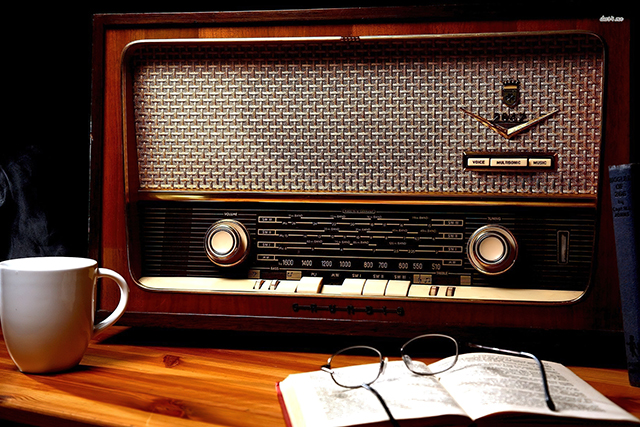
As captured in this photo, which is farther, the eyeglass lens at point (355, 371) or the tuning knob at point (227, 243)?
the tuning knob at point (227, 243)

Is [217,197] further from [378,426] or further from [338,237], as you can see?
[378,426]

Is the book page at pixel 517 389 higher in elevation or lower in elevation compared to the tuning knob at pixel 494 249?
lower

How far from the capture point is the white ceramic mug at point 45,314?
0.76 meters

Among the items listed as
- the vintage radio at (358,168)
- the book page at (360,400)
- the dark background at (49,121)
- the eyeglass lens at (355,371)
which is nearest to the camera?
the book page at (360,400)

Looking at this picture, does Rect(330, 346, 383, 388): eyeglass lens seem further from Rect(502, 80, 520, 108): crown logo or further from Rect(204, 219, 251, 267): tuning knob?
Rect(502, 80, 520, 108): crown logo

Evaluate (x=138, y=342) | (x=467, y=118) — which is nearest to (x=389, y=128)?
(x=467, y=118)

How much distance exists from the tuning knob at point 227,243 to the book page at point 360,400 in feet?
0.87

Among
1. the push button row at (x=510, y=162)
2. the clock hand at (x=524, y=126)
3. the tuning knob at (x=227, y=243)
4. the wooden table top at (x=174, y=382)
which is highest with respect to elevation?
the clock hand at (x=524, y=126)

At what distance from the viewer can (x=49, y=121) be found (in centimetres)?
119

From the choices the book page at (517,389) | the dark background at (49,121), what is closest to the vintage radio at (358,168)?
the book page at (517,389)

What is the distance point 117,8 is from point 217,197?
1.75 ft

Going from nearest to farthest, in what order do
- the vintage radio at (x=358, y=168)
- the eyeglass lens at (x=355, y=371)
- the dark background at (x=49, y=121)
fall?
the eyeglass lens at (x=355, y=371) → the vintage radio at (x=358, y=168) → the dark background at (x=49, y=121)

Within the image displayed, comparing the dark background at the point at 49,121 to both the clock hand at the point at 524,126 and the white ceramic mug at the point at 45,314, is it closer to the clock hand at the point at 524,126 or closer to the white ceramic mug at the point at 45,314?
the white ceramic mug at the point at 45,314

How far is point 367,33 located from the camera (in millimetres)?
899
